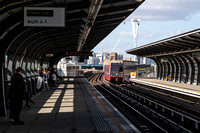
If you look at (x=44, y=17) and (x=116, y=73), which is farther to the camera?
(x=116, y=73)

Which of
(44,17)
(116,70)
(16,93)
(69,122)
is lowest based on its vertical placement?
(69,122)

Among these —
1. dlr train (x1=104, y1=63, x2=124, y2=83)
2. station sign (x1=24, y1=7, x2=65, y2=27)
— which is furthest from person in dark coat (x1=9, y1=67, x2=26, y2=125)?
dlr train (x1=104, y1=63, x2=124, y2=83)

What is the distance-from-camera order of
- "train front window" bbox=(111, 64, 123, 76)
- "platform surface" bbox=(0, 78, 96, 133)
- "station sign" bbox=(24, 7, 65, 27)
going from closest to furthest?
"platform surface" bbox=(0, 78, 96, 133)
"station sign" bbox=(24, 7, 65, 27)
"train front window" bbox=(111, 64, 123, 76)

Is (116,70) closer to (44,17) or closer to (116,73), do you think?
(116,73)

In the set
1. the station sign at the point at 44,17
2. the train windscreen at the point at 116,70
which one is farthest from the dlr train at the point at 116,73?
the station sign at the point at 44,17

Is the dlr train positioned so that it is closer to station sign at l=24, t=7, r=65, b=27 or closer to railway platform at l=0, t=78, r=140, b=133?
railway platform at l=0, t=78, r=140, b=133

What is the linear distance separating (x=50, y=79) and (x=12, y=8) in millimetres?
18377

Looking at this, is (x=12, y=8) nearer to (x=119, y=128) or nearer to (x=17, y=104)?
(x=17, y=104)

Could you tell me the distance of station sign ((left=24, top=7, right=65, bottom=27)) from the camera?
8562mm

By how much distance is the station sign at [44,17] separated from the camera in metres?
8.56

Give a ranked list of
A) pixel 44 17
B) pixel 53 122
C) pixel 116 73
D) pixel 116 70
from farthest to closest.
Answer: pixel 116 70
pixel 116 73
pixel 53 122
pixel 44 17

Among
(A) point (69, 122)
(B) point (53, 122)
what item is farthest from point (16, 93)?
(A) point (69, 122)

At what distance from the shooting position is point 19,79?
28.7ft

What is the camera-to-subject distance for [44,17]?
864cm
